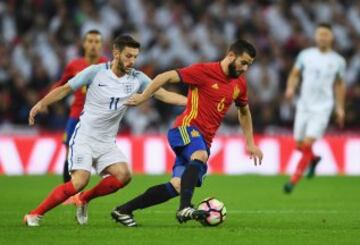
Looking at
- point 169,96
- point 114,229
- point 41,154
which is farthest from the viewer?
point 41,154

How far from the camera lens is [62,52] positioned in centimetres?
2167

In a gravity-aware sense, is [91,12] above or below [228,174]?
above

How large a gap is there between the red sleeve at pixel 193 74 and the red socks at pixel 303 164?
555 centimetres

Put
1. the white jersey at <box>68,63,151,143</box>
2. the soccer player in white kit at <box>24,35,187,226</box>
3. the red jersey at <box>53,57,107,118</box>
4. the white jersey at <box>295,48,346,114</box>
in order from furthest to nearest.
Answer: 1. the white jersey at <box>295,48,346,114</box>
2. the red jersey at <box>53,57,107,118</box>
3. the white jersey at <box>68,63,151,143</box>
4. the soccer player in white kit at <box>24,35,187,226</box>

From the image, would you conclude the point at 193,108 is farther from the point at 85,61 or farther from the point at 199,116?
the point at 85,61

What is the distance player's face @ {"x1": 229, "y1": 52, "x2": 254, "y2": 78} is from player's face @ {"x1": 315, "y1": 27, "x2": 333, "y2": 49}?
19.6 feet

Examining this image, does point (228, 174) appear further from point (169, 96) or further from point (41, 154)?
point (169, 96)

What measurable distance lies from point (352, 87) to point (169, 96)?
12.2 meters

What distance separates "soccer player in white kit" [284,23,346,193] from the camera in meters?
16.3

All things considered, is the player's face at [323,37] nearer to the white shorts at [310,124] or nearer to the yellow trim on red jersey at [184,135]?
the white shorts at [310,124]

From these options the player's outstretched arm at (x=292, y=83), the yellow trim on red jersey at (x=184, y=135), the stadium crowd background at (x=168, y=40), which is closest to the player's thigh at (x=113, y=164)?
the yellow trim on red jersey at (x=184, y=135)

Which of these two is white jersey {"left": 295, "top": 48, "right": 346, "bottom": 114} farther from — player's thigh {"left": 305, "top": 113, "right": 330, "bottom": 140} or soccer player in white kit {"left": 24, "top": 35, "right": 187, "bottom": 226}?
soccer player in white kit {"left": 24, "top": 35, "right": 187, "bottom": 226}

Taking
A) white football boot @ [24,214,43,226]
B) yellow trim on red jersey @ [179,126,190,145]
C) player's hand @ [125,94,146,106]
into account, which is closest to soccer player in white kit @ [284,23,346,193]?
yellow trim on red jersey @ [179,126,190,145]

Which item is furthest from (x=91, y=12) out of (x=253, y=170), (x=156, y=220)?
(x=156, y=220)
